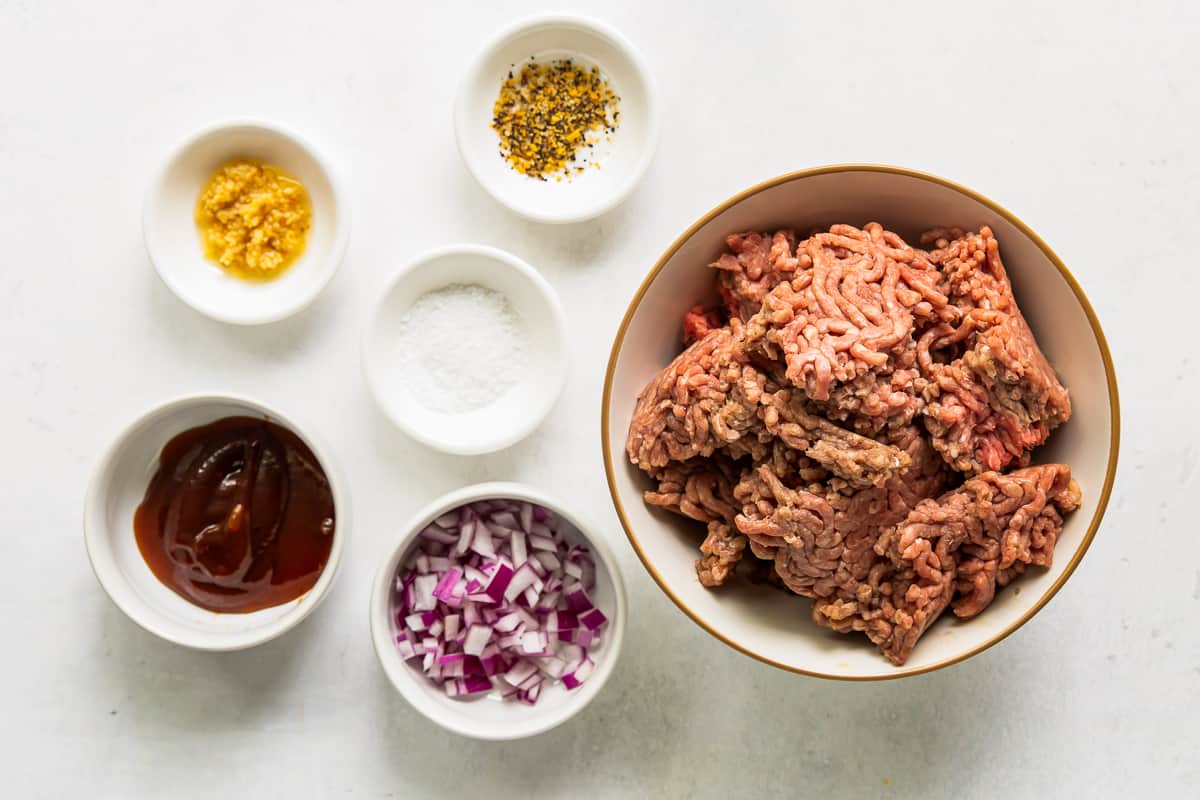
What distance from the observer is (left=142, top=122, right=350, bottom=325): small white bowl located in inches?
107

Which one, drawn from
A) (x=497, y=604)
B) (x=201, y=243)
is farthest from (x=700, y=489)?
(x=201, y=243)

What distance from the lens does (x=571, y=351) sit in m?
2.76

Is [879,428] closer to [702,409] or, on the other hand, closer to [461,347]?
[702,409]

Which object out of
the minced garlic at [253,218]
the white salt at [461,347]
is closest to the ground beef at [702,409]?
the white salt at [461,347]

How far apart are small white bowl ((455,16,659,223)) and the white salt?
0.29 meters

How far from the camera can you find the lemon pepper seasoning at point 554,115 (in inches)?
111

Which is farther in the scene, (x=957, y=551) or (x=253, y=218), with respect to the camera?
(x=253, y=218)

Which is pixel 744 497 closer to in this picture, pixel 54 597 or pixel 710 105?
pixel 710 105

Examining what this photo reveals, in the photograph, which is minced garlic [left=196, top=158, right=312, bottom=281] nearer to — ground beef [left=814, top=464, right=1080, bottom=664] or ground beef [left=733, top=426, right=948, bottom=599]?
ground beef [left=733, top=426, right=948, bottom=599]

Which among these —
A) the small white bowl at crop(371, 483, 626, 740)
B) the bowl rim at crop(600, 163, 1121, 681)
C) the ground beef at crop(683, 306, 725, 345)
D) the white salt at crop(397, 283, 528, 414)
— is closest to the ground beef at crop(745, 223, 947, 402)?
the bowl rim at crop(600, 163, 1121, 681)

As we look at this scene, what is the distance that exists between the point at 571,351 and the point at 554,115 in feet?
2.15

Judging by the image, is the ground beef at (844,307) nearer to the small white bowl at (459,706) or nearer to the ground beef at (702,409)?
the ground beef at (702,409)

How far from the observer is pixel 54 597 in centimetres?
287

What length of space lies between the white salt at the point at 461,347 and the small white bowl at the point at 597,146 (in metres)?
0.29
